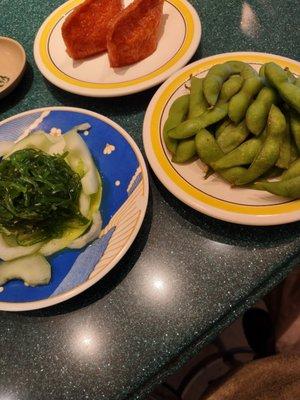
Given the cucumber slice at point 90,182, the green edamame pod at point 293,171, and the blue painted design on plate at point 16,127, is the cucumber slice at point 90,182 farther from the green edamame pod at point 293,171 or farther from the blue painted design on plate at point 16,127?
the green edamame pod at point 293,171

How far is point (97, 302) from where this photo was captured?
2.92 feet

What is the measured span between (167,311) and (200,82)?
0.64 metres

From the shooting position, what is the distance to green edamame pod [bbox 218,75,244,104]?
3.30 ft

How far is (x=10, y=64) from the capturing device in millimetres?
1420

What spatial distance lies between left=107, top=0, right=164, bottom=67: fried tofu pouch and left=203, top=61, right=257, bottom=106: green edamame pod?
341 millimetres

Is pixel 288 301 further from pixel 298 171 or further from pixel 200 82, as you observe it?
pixel 200 82

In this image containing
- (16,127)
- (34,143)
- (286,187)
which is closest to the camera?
(286,187)

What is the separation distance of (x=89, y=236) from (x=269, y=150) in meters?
0.47

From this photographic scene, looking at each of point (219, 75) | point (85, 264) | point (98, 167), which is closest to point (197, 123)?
point (219, 75)

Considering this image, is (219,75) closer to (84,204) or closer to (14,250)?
(84,204)

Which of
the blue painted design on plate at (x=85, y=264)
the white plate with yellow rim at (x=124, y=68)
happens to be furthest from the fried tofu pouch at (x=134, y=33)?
the blue painted design on plate at (x=85, y=264)

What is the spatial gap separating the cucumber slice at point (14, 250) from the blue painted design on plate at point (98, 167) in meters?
0.04

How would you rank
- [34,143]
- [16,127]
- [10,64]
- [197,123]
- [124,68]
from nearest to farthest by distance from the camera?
[197,123] < [34,143] < [16,127] < [124,68] < [10,64]

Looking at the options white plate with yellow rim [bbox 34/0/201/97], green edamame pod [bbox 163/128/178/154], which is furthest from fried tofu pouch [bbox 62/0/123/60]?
green edamame pod [bbox 163/128/178/154]
